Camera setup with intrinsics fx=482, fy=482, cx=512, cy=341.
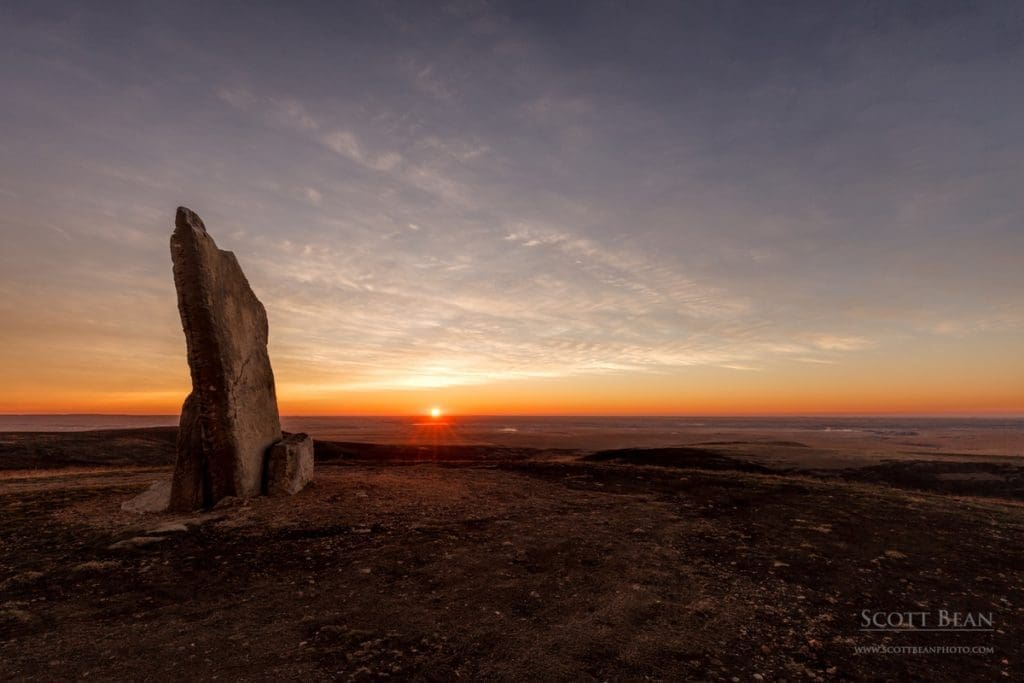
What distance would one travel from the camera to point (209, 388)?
1156 centimetres

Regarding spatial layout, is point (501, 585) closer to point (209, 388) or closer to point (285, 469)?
point (285, 469)

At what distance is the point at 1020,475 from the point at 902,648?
65.2ft

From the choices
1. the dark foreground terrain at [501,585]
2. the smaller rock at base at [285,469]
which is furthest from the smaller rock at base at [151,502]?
the smaller rock at base at [285,469]

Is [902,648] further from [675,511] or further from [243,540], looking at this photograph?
[243,540]

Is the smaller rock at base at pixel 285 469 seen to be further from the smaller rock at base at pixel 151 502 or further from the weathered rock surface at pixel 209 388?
the smaller rock at base at pixel 151 502

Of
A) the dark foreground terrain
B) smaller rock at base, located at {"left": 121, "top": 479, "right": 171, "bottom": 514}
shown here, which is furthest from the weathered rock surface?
the dark foreground terrain

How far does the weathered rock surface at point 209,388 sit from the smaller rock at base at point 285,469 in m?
0.33

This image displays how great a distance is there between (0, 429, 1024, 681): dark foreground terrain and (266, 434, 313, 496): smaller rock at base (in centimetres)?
54

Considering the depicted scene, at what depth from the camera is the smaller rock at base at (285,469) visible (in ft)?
41.6

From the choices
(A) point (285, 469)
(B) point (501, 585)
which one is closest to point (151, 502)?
(A) point (285, 469)

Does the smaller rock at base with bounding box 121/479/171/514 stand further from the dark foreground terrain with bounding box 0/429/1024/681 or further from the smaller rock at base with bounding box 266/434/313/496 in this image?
the smaller rock at base with bounding box 266/434/313/496

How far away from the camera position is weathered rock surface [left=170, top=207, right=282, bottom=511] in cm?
1131

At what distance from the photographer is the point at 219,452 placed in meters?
11.8

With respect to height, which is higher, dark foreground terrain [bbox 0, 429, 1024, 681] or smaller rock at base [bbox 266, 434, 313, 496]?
smaller rock at base [bbox 266, 434, 313, 496]
